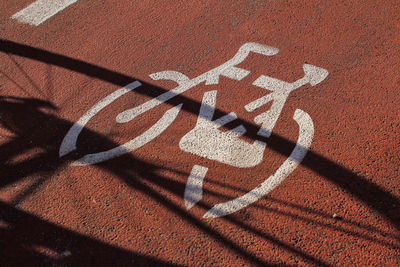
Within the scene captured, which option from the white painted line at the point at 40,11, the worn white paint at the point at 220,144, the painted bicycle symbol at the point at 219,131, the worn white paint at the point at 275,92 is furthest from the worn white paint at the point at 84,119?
the white painted line at the point at 40,11

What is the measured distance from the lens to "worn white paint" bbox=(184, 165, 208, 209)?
168 inches

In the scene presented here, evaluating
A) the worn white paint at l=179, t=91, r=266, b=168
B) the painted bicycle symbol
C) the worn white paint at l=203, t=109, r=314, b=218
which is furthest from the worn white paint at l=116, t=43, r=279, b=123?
the worn white paint at l=203, t=109, r=314, b=218

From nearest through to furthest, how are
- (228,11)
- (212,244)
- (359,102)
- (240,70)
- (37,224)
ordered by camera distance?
(212,244) < (37,224) < (359,102) < (240,70) < (228,11)

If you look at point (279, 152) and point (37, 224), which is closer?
point (37, 224)

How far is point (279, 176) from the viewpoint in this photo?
172 inches

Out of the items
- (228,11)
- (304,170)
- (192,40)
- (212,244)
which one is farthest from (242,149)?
(228,11)

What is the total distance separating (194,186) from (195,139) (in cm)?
72

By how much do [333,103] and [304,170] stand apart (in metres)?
1.25

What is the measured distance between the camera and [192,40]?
6.24 meters

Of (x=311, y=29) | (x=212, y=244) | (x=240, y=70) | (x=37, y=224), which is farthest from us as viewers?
(x=311, y=29)

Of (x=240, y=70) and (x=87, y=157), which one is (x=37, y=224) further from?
(x=240, y=70)

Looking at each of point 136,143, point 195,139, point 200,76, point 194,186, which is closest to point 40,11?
point 200,76

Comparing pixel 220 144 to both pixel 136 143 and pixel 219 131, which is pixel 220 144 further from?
pixel 136 143

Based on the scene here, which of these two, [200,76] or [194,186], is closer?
[194,186]
